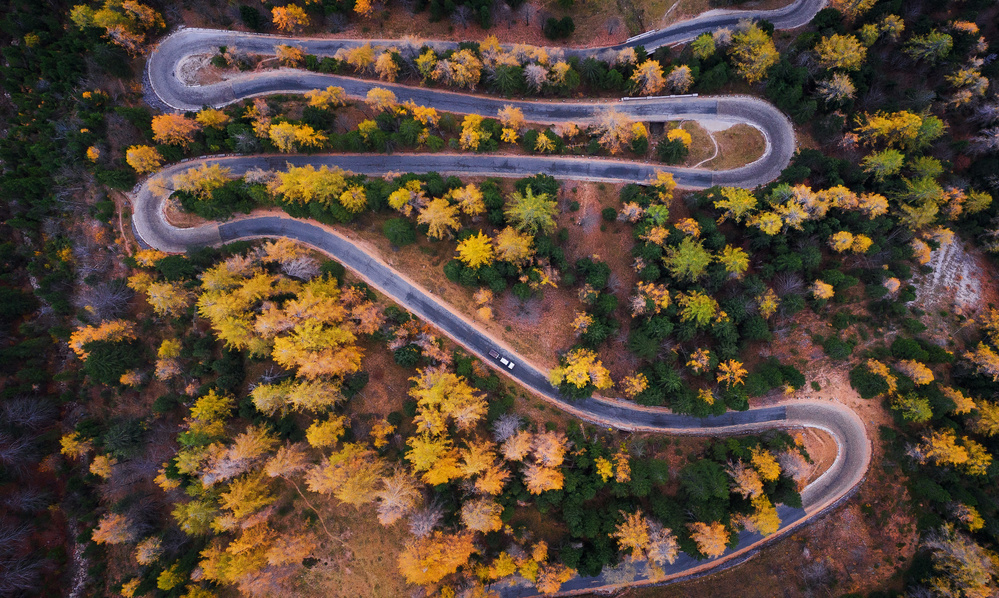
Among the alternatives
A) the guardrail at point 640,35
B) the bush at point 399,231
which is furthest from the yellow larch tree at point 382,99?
the guardrail at point 640,35

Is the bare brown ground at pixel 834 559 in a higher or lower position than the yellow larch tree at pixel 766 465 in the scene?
lower

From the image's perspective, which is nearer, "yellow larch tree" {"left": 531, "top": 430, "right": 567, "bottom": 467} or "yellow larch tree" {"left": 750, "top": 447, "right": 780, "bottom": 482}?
"yellow larch tree" {"left": 531, "top": 430, "right": 567, "bottom": 467}

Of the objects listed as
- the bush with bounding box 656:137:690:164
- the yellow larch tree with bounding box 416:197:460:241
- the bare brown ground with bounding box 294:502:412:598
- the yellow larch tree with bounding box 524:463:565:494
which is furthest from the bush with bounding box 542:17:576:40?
the bare brown ground with bounding box 294:502:412:598

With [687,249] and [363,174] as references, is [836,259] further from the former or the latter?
[363,174]

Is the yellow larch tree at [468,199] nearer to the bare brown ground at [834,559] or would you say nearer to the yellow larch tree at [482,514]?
the yellow larch tree at [482,514]

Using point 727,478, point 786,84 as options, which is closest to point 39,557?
point 727,478

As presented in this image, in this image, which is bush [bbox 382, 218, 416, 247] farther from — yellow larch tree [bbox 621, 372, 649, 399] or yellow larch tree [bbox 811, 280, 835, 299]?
yellow larch tree [bbox 811, 280, 835, 299]
